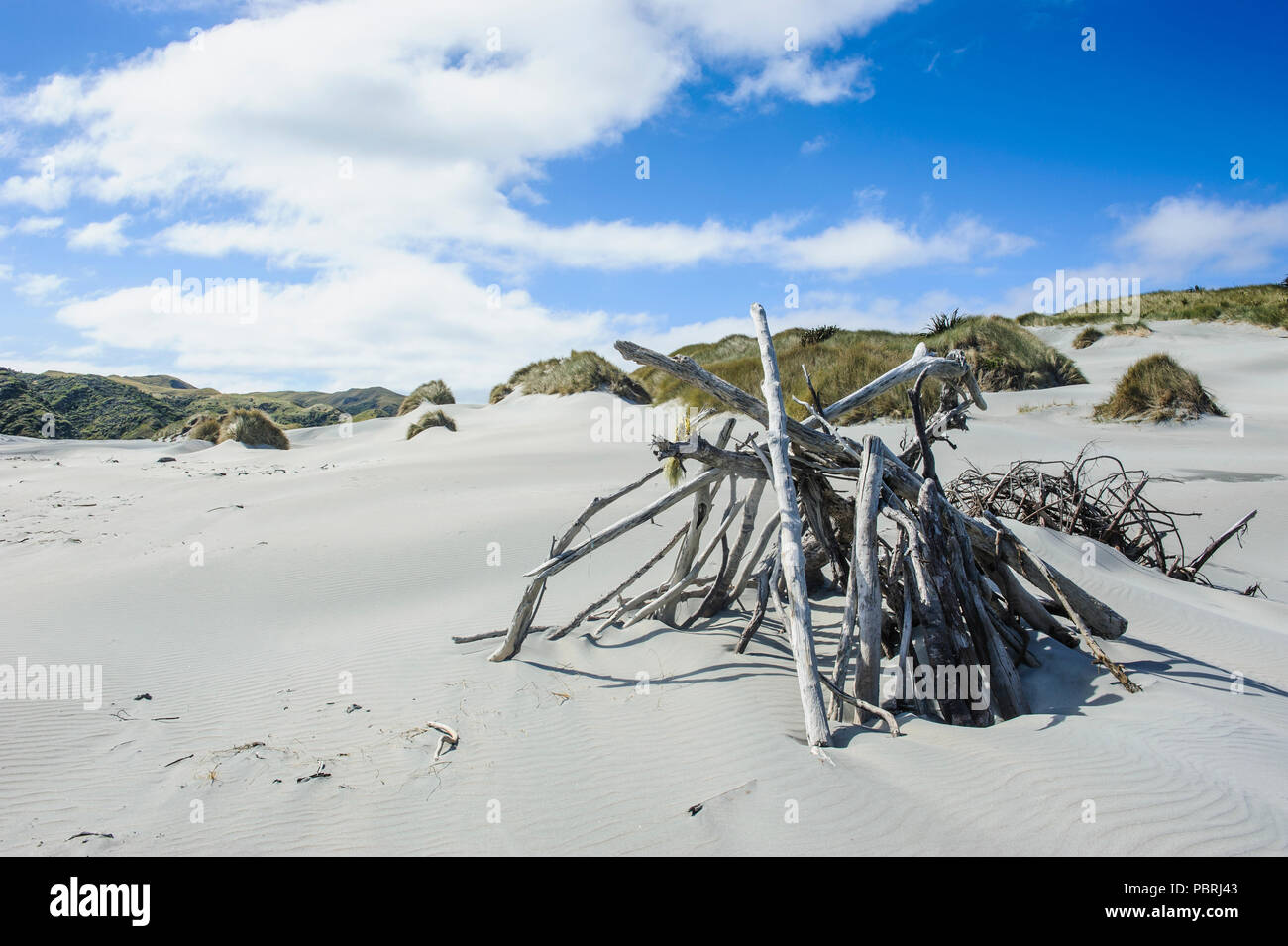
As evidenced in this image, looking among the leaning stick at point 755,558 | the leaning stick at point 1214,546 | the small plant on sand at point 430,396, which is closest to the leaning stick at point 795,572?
the leaning stick at point 755,558

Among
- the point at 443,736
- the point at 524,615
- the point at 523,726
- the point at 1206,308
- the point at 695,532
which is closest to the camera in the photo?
the point at 443,736

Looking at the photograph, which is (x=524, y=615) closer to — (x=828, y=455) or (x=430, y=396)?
(x=828, y=455)

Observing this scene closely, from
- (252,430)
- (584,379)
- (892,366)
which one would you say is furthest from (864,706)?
(252,430)

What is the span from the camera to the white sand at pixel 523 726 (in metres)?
2.56

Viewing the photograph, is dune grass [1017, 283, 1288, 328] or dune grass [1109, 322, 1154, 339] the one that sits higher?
dune grass [1017, 283, 1288, 328]

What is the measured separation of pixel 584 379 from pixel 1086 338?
18.7 m

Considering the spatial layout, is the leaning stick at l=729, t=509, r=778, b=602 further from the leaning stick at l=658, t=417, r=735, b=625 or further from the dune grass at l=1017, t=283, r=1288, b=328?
the dune grass at l=1017, t=283, r=1288, b=328

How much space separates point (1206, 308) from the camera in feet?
91.5

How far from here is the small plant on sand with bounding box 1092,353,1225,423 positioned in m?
14.9

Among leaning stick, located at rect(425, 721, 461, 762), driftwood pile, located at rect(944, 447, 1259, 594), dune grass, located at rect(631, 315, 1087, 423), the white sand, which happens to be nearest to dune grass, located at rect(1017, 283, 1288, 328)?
dune grass, located at rect(631, 315, 1087, 423)

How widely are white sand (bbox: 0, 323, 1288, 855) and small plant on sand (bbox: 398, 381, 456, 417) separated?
19.3m

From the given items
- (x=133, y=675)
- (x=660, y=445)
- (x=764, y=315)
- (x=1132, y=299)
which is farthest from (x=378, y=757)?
(x=1132, y=299)

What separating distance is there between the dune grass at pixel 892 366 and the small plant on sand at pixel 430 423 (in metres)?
6.68

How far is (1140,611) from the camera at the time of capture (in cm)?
526
